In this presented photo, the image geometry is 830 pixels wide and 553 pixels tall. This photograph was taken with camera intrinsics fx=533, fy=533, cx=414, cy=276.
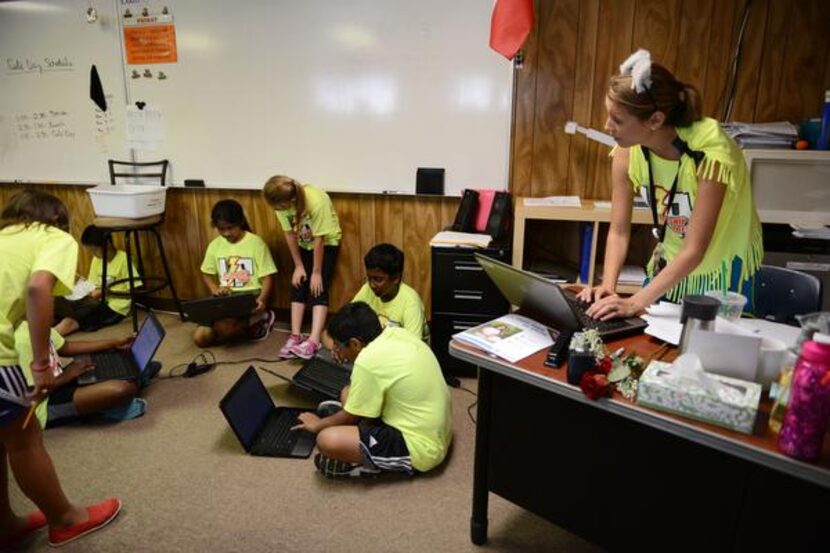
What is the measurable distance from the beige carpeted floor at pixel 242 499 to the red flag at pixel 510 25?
1.79 metres

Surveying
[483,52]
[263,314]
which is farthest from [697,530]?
[263,314]

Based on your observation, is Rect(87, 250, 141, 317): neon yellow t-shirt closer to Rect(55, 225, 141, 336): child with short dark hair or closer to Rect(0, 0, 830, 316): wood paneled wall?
Rect(55, 225, 141, 336): child with short dark hair

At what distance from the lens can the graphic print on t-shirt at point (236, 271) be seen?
3.33 metres

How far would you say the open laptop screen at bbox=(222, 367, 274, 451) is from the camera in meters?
2.09

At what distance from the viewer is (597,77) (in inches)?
111

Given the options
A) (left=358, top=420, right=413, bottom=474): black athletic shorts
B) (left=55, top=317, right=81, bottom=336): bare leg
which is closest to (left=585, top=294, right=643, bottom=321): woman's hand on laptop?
(left=358, top=420, right=413, bottom=474): black athletic shorts

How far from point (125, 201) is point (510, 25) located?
7.91ft

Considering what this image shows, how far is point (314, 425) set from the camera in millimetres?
2166

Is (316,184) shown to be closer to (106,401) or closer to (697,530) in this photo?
(106,401)

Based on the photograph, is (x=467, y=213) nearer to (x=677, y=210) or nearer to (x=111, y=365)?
(x=677, y=210)

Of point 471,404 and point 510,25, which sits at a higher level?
point 510,25

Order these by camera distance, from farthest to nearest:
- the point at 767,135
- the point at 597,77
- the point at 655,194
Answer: the point at 597,77 → the point at 767,135 → the point at 655,194

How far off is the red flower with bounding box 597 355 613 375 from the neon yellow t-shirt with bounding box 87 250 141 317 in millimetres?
3297

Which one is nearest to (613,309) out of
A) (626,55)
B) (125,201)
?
(626,55)
